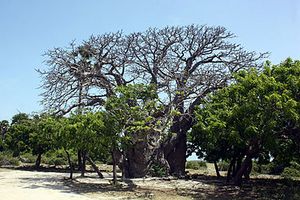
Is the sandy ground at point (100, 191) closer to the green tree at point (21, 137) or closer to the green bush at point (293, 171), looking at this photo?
the green bush at point (293, 171)

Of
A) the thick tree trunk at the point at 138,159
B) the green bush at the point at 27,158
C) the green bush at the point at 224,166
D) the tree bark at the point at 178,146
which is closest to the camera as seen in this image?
the thick tree trunk at the point at 138,159

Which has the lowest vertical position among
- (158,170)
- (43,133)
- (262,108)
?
(158,170)

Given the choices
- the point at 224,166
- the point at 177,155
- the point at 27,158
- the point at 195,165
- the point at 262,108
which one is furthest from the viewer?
the point at 27,158

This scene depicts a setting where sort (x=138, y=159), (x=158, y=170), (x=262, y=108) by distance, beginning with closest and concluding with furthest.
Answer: (x=262, y=108) < (x=138, y=159) < (x=158, y=170)

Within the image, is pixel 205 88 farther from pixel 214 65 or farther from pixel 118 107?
pixel 118 107

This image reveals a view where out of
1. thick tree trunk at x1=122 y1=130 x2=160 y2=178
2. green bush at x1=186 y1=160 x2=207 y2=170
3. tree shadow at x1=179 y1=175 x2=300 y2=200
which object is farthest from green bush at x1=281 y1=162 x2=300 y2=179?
green bush at x1=186 y1=160 x2=207 y2=170

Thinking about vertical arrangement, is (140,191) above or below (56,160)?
below

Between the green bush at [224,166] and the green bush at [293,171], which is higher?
the green bush at [224,166]

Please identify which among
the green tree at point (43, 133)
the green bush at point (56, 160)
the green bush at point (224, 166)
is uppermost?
the green tree at point (43, 133)

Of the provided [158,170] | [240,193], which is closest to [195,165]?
[158,170]

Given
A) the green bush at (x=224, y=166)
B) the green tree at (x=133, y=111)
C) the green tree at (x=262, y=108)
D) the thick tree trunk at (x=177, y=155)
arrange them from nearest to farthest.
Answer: the green tree at (x=262, y=108)
the green tree at (x=133, y=111)
the thick tree trunk at (x=177, y=155)
the green bush at (x=224, y=166)

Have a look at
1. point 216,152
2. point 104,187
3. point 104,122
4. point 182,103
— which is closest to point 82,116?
point 104,122

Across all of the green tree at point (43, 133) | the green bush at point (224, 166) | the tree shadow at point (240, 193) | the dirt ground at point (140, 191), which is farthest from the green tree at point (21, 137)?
the green bush at point (224, 166)

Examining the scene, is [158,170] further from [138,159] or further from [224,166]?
[224,166]
